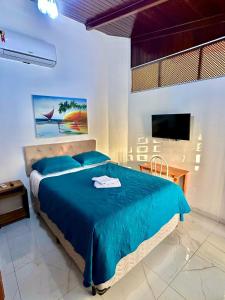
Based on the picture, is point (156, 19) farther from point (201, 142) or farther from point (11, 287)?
point (11, 287)

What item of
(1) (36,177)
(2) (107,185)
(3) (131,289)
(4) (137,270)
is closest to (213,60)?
(2) (107,185)

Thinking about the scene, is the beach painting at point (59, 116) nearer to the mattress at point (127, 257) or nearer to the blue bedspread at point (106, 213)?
the blue bedspread at point (106, 213)

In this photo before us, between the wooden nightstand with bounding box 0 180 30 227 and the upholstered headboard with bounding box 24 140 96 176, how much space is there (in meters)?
0.36

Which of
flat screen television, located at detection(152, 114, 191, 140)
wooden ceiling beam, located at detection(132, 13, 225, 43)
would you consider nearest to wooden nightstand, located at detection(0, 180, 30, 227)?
flat screen television, located at detection(152, 114, 191, 140)

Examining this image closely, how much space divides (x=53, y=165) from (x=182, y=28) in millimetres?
2965

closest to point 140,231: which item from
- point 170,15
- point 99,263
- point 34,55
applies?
point 99,263

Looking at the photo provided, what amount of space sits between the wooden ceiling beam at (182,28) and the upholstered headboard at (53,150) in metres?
2.24

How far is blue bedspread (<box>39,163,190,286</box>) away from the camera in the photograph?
4.41 ft

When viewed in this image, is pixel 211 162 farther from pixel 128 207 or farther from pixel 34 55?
pixel 34 55

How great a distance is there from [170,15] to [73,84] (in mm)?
1928

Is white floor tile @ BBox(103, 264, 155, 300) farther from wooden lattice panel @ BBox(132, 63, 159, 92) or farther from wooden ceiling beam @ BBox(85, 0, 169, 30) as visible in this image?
wooden ceiling beam @ BBox(85, 0, 169, 30)

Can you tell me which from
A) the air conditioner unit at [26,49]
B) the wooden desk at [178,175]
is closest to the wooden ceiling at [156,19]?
the air conditioner unit at [26,49]

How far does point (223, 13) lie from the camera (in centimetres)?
222

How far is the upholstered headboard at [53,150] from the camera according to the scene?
2.79 meters
